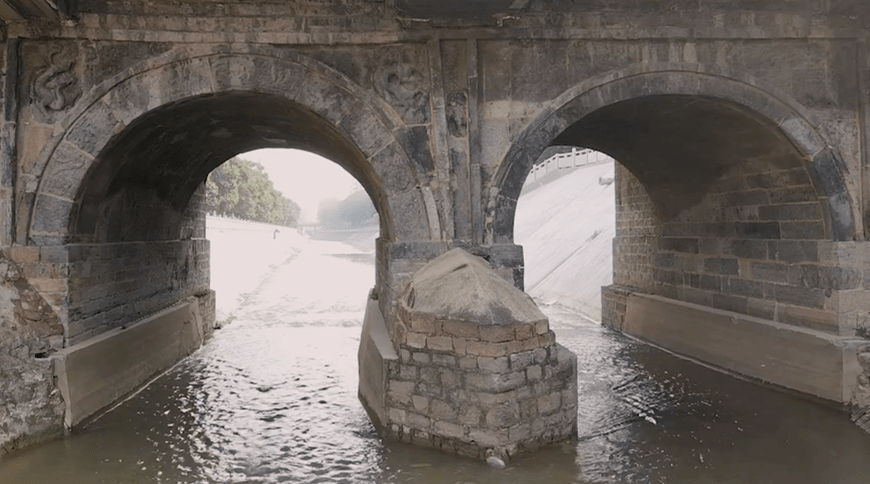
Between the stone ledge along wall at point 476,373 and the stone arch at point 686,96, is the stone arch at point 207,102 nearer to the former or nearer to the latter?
the stone arch at point 686,96

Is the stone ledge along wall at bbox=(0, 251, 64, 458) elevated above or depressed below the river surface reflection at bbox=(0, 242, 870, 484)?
above

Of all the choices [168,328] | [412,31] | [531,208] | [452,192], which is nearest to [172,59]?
[412,31]

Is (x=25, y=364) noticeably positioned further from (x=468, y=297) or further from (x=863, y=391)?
(x=863, y=391)

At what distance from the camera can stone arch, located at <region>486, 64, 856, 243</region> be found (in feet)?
20.1

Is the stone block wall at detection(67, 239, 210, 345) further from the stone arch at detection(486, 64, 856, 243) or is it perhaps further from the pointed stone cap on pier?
the stone arch at detection(486, 64, 856, 243)

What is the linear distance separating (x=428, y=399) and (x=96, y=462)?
114 inches

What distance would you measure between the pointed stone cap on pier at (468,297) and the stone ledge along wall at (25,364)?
11.6 feet

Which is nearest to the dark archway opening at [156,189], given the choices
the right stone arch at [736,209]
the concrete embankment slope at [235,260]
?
the right stone arch at [736,209]

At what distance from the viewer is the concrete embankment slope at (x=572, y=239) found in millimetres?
14867

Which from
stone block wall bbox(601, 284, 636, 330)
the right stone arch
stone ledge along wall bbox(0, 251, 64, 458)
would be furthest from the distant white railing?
stone ledge along wall bbox(0, 251, 64, 458)

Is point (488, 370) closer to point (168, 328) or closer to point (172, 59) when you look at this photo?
point (172, 59)

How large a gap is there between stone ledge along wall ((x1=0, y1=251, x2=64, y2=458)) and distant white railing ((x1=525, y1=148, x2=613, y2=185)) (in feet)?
94.3

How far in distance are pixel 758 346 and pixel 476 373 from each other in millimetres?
4541

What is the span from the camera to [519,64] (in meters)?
6.21
